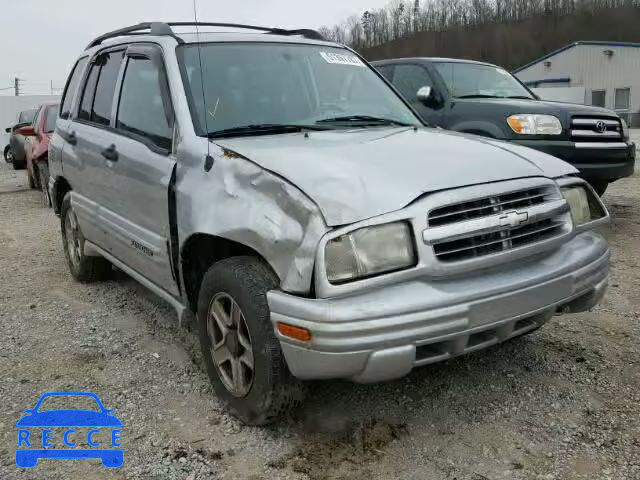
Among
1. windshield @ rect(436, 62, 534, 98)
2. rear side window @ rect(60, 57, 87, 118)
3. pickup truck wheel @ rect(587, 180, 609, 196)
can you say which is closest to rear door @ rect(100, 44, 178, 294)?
rear side window @ rect(60, 57, 87, 118)

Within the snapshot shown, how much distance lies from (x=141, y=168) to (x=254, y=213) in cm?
115

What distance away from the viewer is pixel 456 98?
6902 millimetres

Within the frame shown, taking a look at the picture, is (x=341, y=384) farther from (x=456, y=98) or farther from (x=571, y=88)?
(x=571, y=88)

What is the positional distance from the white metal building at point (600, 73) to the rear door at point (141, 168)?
36299mm

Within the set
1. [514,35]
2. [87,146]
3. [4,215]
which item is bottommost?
[4,215]

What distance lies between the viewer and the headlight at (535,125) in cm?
632

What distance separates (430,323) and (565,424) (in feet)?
3.30

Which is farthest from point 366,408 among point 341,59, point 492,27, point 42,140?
point 492,27

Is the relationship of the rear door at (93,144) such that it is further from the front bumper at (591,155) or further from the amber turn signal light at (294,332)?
the front bumper at (591,155)

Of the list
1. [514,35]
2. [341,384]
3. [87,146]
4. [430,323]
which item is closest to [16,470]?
[341,384]

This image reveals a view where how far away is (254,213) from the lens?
2.57 meters

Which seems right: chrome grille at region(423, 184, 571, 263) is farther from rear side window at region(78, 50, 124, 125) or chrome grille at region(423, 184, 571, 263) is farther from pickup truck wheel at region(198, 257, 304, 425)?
rear side window at region(78, 50, 124, 125)

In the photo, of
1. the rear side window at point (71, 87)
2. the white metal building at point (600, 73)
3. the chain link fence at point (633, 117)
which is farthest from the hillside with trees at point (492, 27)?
the rear side window at point (71, 87)

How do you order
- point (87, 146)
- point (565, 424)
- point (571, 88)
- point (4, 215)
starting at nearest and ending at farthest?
point (565, 424)
point (87, 146)
point (4, 215)
point (571, 88)
